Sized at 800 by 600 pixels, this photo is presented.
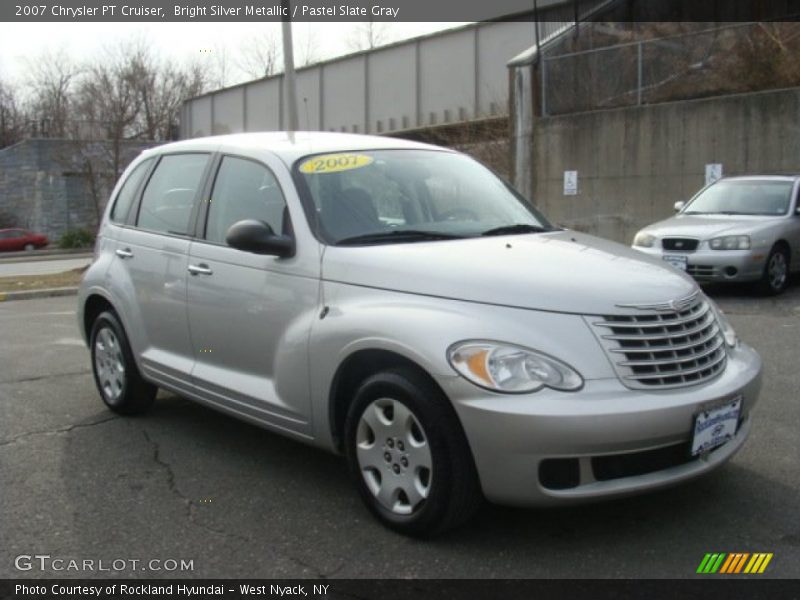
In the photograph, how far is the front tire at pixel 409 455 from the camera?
337cm

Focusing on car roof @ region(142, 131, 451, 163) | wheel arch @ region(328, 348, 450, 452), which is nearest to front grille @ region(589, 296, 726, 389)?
wheel arch @ region(328, 348, 450, 452)

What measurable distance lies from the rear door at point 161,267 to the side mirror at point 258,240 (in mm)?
827

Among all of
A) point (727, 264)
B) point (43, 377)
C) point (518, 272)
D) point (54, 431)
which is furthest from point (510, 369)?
point (727, 264)

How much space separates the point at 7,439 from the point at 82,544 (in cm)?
189

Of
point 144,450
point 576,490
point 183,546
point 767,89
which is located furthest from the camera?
point 767,89

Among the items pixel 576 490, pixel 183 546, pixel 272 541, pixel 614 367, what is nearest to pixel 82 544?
pixel 183 546

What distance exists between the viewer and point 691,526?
364cm

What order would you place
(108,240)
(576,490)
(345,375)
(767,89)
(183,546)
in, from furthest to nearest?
(767,89)
(108,240)
(345,375)
(183,546)
(576,490)

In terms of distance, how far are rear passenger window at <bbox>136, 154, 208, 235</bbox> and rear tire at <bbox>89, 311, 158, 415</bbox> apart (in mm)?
727

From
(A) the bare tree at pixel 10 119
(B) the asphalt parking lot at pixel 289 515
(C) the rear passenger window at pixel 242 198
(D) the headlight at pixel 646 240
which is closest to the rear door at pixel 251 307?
(C) the rear passenger window at pixel 242 198

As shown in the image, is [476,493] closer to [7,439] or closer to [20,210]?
[7,439]

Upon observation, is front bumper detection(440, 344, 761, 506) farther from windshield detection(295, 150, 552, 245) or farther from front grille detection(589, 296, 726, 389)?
windshield detection(295, 150, 552, 245)

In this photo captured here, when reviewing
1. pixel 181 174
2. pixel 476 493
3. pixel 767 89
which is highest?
pixel 767 89

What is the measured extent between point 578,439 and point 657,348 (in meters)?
0.55
